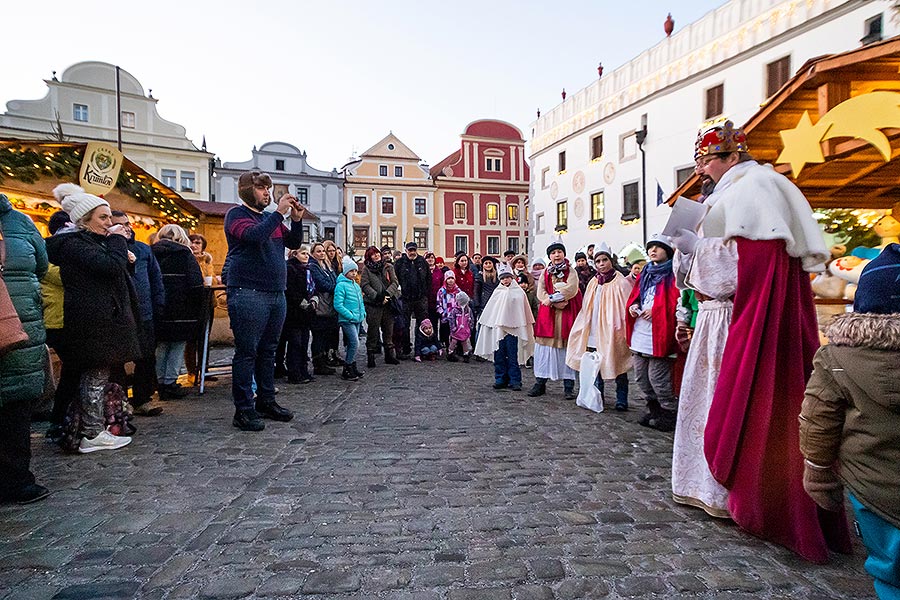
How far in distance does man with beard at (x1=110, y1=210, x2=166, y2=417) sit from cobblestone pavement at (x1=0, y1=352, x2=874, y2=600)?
831 mm

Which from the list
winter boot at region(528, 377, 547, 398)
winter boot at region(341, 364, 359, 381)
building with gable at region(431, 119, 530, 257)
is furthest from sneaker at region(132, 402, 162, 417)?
building with gable at region(431, 119, 530, 257)

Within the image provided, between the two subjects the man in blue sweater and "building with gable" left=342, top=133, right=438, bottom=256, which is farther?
"building with gable" left=342, top=133, right=438, bottom=256

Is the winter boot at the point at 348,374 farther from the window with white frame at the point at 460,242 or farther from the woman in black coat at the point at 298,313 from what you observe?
the window with white frame at the point at 460,242

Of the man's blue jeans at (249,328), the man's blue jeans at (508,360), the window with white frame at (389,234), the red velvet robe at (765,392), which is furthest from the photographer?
the window with white frame at (389,234)

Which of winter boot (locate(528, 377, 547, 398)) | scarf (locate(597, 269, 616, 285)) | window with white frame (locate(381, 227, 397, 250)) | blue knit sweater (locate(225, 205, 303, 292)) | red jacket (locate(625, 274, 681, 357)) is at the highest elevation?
window with white frame (locate(381, 227, 397, 250))

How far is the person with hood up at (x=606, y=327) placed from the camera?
243 inches

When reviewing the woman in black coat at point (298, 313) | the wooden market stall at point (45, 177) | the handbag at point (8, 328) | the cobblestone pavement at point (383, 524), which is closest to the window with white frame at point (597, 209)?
the woman in black coat at point (298, 313)

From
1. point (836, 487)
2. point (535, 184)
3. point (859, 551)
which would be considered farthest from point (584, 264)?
point (535, 184)

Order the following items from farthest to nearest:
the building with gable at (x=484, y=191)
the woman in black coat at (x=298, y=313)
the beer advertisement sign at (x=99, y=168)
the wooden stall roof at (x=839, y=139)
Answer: the building with gable at (x=484, y=191) → the woman in black coat at (x=298, y=313) → the beer advertisement sign at (x=99, y=168) → the wooden stall roof at (x=839, y=139)

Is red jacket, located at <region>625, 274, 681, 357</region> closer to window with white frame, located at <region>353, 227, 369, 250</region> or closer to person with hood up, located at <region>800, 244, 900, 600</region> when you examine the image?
person with hood up, located at <region>800, 244, 900, 600</region>

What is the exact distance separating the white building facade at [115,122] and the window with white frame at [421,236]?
54.2 feet

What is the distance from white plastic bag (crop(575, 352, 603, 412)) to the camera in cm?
604

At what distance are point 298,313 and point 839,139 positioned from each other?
6.55 meters

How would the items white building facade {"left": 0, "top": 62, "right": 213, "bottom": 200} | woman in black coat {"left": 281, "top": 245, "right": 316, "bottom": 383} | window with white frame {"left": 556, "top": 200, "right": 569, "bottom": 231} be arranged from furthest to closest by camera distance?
white building facade {"left": 0, "top": 62, "right": 213, "bottom": 200}
window with white frame {"left": 556, "top": 200, "right": 569, "bottom": 231}
woman in black coat {"left": 281, "top": 245, "right": 316, "bottom": 383}
